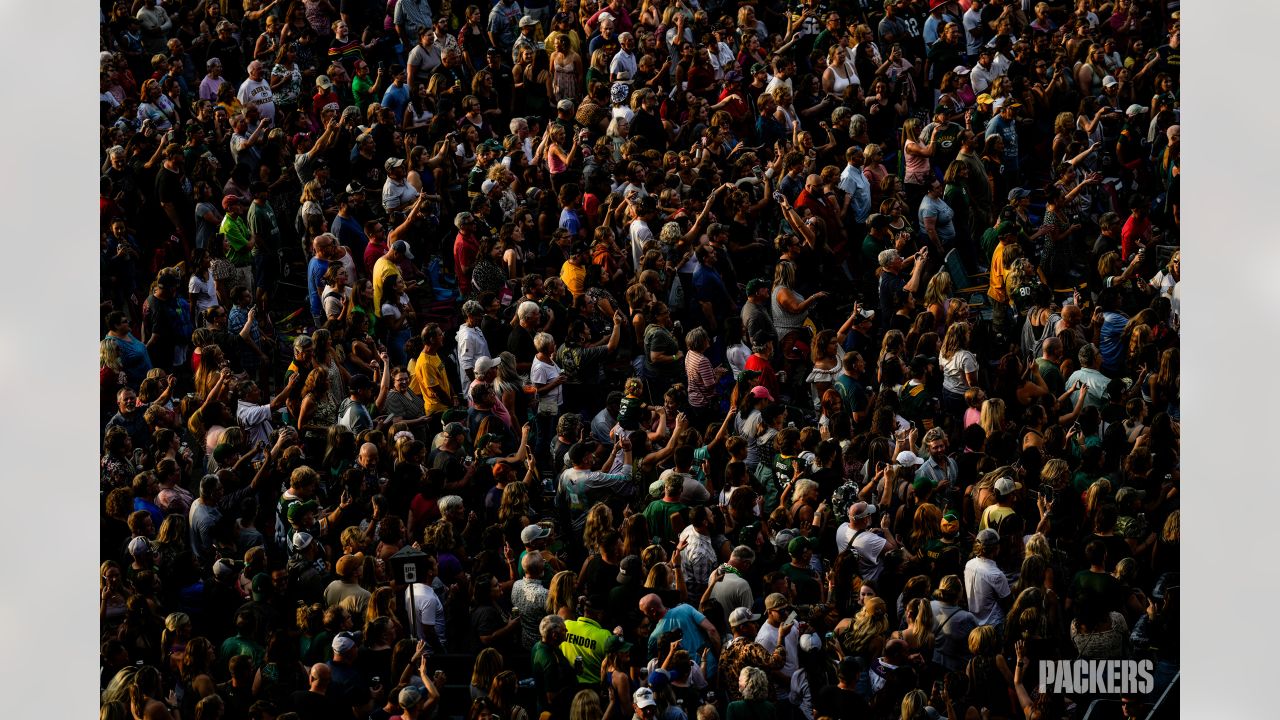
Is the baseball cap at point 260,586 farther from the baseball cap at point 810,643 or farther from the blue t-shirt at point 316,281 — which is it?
the blue t-shirt at point 316,281

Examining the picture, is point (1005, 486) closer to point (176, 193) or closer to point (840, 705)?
point (840, 705)

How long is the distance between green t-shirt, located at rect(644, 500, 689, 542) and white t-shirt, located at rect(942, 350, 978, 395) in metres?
2.56

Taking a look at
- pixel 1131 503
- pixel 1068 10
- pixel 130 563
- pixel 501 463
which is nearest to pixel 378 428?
pixel 501 463

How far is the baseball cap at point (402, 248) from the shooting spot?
1764 centimetres

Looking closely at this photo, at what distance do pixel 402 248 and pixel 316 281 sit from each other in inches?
30.9

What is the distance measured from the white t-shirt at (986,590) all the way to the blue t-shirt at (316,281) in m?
5.85

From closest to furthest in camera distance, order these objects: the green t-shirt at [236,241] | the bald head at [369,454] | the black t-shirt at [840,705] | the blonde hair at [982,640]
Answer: the black t-shirt at [840,705], the blonde hair at [982,640], the bald head at [369,454], the green t-shirt at [236,241]

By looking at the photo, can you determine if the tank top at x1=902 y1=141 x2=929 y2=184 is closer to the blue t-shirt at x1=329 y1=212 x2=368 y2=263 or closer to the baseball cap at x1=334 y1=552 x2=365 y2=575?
the blue t-shirt at x1=329 y1=212 x2=368 y2=263

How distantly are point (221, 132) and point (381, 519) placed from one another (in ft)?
19.8

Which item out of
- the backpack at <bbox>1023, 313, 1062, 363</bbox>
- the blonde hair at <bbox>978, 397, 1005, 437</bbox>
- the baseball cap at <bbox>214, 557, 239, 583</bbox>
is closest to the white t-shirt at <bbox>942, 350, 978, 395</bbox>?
the blonde hair at <bbox>978, 397, 1005, 437</bbox>

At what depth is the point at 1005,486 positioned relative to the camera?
14.6 metres

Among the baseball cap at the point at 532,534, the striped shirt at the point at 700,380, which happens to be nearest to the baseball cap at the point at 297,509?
the baseball cap at the point at 532,534

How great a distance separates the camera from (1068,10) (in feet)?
68.6

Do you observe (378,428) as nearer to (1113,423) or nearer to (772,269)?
(772,269)
